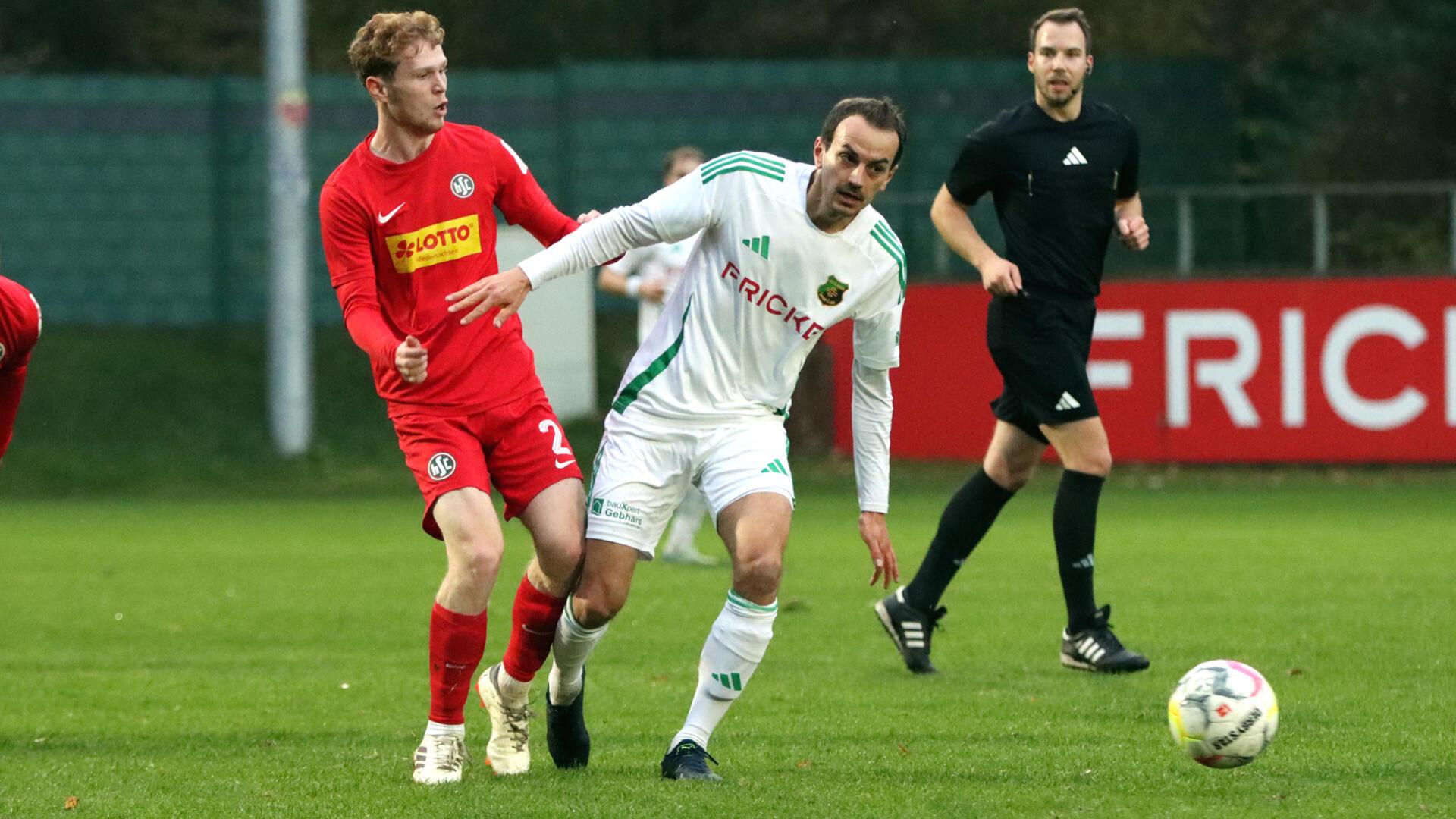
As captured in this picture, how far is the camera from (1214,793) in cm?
561

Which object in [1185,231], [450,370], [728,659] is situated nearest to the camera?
[728,659]

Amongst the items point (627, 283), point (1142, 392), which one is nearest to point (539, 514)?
point (627, 283)

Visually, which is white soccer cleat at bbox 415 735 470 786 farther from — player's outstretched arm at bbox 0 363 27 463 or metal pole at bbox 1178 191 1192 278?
metal pole at bbox 1178 191 1192 278

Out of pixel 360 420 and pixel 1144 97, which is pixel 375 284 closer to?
pixel 360 420

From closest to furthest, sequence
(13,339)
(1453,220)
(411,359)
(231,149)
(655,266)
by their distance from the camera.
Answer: (411,359) → (13,339) → (655,266) → (1453,220) → (231,149)

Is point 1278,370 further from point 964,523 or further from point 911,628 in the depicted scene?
point 911,628

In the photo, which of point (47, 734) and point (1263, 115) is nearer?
point (47, 734)

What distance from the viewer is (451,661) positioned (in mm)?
5949

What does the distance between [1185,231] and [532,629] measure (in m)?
13.5

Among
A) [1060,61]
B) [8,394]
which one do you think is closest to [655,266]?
[1060,61]

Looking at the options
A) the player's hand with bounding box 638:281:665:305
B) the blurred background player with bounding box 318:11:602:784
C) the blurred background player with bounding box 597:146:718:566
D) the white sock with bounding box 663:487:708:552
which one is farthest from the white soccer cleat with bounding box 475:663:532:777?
the white sock with bounding box 663:487:708:552

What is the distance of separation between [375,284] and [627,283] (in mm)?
5370

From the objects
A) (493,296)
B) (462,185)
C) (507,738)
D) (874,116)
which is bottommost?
(507,738)

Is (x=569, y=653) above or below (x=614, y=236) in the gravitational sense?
below
